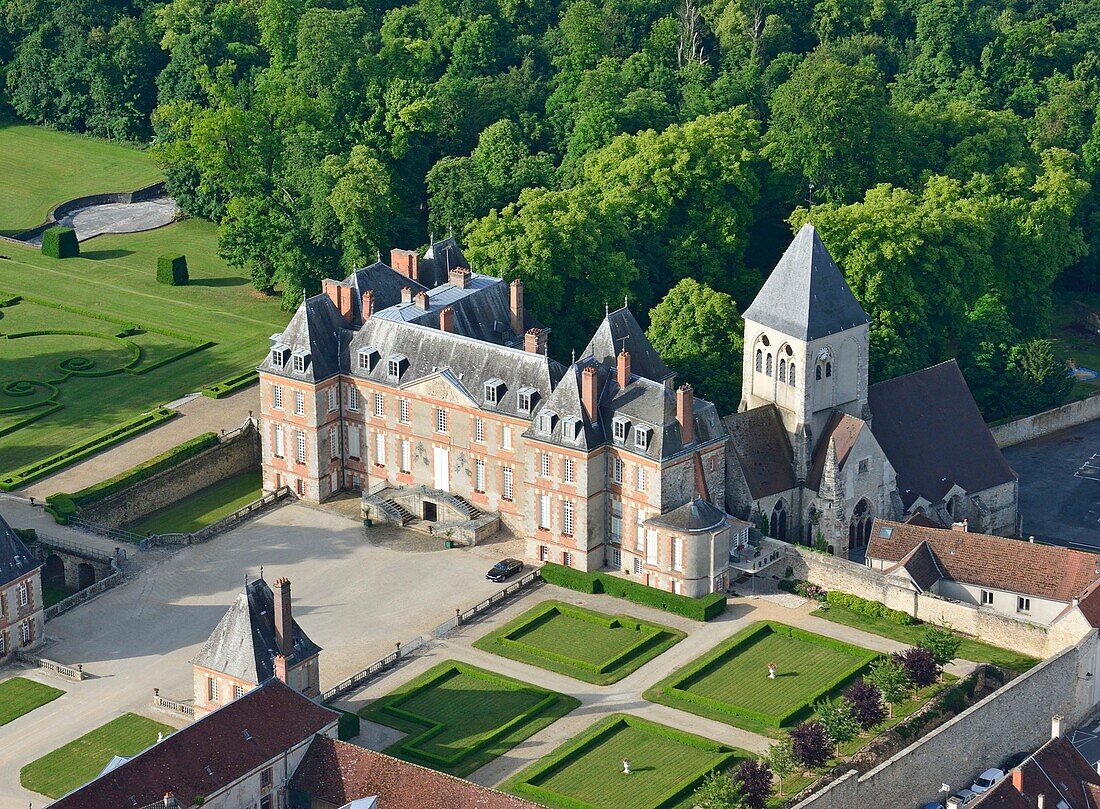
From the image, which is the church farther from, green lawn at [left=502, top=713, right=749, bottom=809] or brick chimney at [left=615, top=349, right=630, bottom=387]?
green lawn at [left=502, top=713, right=749, bottom=809]

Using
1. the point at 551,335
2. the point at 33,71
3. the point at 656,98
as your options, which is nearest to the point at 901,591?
the point at 551,335

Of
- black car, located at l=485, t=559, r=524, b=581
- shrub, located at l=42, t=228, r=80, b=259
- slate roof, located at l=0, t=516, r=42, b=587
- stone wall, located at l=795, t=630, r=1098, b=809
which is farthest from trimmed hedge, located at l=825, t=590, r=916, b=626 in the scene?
shrub, located at l=42, t=228, r=80, b=259

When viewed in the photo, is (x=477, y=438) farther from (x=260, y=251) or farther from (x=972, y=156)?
(x=972, y=156)

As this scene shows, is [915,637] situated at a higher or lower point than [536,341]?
lower

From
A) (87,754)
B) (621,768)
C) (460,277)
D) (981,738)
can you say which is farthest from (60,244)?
(981,738)

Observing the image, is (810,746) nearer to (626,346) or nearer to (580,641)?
(580,641)

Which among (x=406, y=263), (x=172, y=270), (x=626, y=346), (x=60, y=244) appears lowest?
(x=172, y=270)

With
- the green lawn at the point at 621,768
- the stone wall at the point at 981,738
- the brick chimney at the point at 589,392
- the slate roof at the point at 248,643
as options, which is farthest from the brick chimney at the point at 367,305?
the stone wall at the point at 981,738
